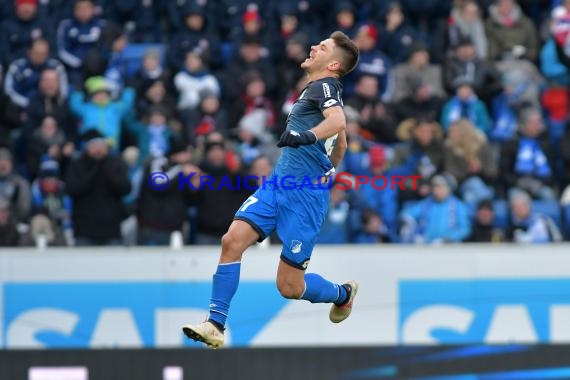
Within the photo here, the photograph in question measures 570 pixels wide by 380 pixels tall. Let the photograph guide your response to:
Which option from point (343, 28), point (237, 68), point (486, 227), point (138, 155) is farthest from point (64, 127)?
point (486, 227)

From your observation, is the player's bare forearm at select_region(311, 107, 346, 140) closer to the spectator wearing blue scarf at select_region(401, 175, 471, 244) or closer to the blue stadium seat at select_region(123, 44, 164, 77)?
the spectator wearing blue scarf at select_region(401, 175, 471, 244)

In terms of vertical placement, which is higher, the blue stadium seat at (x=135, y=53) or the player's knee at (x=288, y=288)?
the blue stadium seat at (x=135, y=53)

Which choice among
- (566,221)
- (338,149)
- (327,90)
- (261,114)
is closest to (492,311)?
(566,221)

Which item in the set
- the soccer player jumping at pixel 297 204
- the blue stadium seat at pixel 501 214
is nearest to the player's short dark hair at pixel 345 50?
the soccer player jumping at pixel 297 204

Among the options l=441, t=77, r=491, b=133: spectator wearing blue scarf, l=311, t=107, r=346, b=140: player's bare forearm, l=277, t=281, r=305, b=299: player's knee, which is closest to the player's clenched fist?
l=311, t=107, r=346, b=140: player's bare forearm

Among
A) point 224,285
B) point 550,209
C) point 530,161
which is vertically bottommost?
point 224,285

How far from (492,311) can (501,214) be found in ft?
6.53

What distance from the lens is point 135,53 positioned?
15.2 meters

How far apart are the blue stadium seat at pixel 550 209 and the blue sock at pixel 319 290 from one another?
4.34m

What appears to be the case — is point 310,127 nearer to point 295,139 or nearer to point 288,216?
point 288,216

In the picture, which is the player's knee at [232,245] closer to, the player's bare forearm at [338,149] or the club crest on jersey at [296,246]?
the club crest on jersey at [296,246]

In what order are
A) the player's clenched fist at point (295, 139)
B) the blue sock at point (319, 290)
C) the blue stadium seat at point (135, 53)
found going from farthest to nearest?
the blue stadium seat at point (135, 53) < the blue sock at point (319, 290) < the player's clenched fist at point (295, 139)

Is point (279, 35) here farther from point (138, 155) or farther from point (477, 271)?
point (477, 271)

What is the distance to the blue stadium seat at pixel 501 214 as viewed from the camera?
1306 cm
